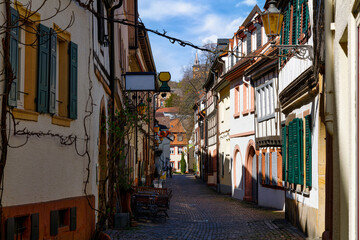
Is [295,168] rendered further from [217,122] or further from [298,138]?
[217,122]

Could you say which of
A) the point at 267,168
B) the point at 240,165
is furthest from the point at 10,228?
the point at 240,165

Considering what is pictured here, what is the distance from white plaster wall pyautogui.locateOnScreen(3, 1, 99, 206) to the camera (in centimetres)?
731

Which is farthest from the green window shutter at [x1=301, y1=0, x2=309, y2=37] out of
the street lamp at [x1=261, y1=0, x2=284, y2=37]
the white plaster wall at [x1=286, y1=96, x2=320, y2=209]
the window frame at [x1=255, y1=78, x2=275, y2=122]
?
the window frame at [x1=255, y1=78, x2=275, y2=122]

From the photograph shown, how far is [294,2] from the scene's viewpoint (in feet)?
51.7

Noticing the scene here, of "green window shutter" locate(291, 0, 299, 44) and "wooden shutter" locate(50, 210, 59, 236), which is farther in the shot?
"green window shutter" locate(291, 0, 299, 44)

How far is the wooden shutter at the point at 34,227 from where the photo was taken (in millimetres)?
7746

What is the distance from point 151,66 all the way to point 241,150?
1186cm

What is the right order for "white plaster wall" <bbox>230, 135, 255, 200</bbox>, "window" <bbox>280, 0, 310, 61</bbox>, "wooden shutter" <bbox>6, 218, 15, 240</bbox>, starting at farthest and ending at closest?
"white plaster wall" <bbox>230, 135, 255, 200</bbox> < "window" <bbox>280, 0, 310, 61</bbox> < "wooden shutter" <bbox>6, 218, 15, 240</bbox>

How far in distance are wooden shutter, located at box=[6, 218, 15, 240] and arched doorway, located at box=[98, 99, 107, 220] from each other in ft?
18.2

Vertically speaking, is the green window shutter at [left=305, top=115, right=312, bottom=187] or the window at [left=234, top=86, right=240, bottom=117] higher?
the window at [left=234, top=86, right=240, bottom=117]

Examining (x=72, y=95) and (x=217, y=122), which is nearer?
(x=72, y=95)

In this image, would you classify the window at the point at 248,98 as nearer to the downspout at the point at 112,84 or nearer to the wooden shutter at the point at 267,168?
the wooden shutter at the point at 267,168

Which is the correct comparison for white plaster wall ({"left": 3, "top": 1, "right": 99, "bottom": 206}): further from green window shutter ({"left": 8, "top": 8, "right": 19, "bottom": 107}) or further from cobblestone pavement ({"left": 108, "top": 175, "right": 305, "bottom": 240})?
cobblestone pavement ({"left": 108, "top": 175, "right": 305, "bottom": 240})

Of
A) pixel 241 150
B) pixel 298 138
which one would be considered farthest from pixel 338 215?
pixel 241 150
